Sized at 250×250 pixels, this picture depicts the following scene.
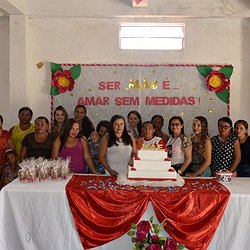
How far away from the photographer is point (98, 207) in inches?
126

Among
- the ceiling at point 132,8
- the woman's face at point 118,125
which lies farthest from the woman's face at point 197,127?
the ceiling at point 132,8

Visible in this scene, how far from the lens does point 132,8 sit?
5.45 meters

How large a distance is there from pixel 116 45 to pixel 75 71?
27.1 inches

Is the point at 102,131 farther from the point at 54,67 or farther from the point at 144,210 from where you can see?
the point at 144,210

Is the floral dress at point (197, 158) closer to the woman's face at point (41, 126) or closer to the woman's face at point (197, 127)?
the woman's face at point (197, 127)

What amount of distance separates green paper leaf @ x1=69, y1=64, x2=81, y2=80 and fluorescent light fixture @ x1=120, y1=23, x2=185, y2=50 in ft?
2.24

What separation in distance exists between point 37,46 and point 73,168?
7.81 feet

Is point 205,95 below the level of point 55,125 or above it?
above

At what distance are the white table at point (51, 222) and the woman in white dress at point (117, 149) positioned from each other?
2.51 feet

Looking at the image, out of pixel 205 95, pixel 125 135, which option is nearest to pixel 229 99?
pixel 205 95

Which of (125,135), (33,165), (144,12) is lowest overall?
(33,165)

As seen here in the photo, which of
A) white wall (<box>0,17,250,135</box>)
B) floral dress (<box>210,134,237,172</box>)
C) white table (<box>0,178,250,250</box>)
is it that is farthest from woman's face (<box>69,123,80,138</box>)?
white wall (<box>0,17,250,135</box>)

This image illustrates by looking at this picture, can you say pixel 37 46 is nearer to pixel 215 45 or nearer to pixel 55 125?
pixel 55 125

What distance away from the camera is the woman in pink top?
13.0 ft
